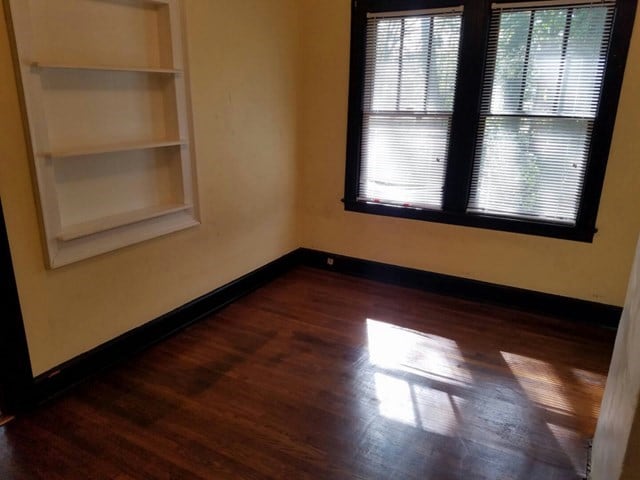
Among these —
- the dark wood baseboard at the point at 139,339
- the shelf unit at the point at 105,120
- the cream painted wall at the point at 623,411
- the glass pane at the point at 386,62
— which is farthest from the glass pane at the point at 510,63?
the dark wood baseboard at the point at 139,339

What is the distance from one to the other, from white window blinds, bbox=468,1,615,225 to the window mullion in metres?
0.05

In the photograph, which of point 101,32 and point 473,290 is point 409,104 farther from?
point 101,32

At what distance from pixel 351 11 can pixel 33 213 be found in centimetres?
278

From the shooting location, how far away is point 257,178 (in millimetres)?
3660

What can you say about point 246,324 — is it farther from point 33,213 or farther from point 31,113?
point 31,113

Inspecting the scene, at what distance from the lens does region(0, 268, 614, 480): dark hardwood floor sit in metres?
1.99

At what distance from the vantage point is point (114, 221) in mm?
2543

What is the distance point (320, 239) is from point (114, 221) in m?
2.11

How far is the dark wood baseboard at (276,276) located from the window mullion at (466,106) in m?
0.68

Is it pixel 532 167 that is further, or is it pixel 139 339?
pixel 532 167

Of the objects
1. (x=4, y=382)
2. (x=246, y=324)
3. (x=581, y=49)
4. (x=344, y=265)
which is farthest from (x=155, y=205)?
(x=581, y=49)

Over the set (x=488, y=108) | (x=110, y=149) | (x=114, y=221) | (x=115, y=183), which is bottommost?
(x=114, y=221)

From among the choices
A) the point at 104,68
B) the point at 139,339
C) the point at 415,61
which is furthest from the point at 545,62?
the point at 139,339

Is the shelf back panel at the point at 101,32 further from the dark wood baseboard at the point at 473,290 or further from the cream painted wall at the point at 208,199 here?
the dark wood baseboard at the point at 473,290
